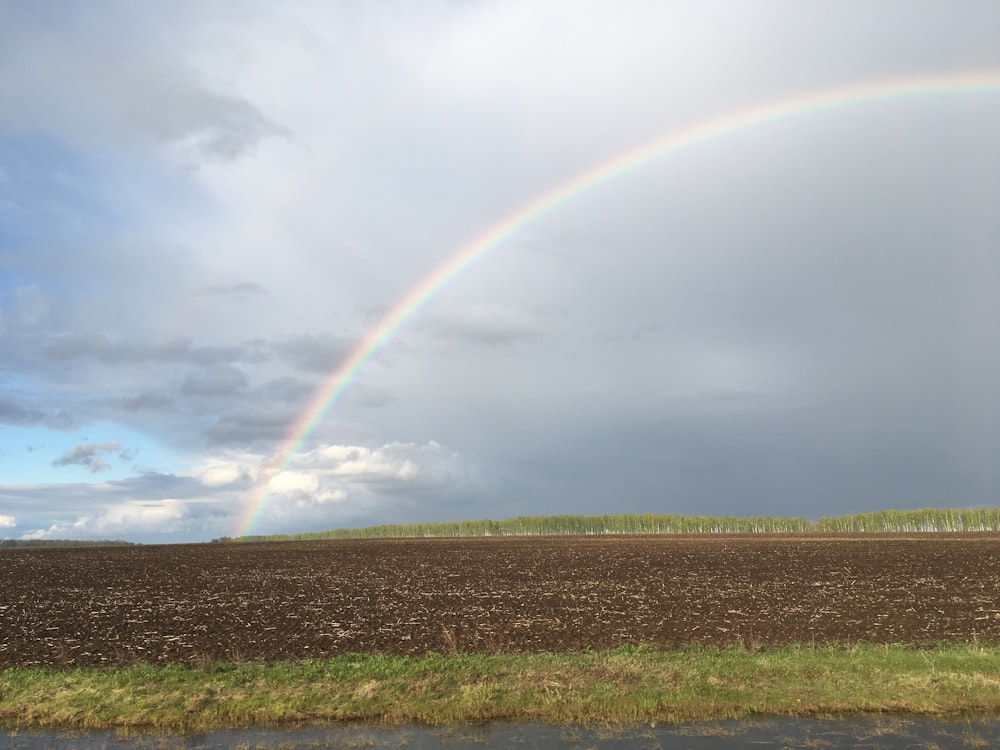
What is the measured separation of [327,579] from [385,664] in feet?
86.3

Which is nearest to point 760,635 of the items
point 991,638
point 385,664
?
point 991,638

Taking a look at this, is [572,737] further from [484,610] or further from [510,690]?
[484,610]

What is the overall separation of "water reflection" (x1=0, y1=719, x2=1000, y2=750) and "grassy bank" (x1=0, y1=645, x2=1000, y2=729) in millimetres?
598

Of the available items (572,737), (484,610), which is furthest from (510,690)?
(484,610)

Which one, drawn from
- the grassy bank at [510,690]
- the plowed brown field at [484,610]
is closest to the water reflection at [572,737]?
the grassy bank at [510,690]

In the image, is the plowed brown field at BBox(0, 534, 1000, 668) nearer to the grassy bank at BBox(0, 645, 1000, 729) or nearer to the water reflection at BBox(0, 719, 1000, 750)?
the grassy bank at BBox(0, 645, 1000, 729)

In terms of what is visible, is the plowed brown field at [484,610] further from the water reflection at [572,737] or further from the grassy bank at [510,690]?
the water reflection at [572,737]

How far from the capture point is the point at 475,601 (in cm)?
3172

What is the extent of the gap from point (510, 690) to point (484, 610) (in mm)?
12577

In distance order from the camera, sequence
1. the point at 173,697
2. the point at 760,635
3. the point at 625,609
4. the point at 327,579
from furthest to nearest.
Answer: the point at 327,579, the point at 625,609, the point at 760,635, the point at 173,697

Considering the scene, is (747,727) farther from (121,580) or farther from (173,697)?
(121,580)

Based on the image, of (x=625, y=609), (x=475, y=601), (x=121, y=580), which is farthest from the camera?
(x=121, y=580)

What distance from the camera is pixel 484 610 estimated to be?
94.7ft

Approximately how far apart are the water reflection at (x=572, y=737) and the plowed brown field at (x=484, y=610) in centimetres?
597
